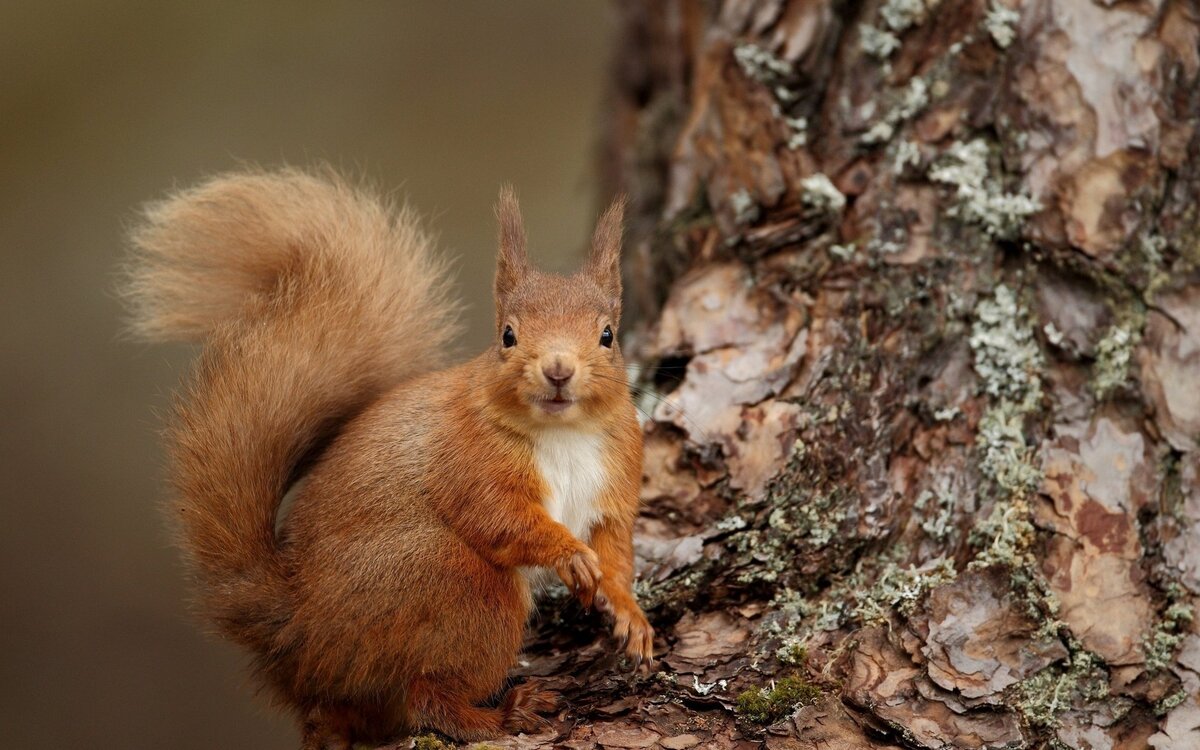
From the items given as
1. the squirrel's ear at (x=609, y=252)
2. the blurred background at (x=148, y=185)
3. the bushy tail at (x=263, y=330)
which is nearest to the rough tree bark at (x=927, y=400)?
the squirrel's ear at (x=609, y=252)

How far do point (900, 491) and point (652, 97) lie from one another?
6.71 ft

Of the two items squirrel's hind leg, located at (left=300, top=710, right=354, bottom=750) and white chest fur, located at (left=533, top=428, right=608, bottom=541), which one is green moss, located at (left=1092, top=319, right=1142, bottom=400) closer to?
white chest fur, located at (left=533, top=428, right=608, bottom=541)

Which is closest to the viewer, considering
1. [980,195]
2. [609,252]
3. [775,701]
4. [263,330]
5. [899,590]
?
[775,701]

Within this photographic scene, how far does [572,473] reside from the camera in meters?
2.52

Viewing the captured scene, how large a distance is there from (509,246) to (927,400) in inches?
40.6

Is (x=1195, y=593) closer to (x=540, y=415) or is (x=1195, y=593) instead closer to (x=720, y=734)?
(x=720, y=734)

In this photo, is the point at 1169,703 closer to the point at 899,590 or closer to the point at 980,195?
the point at 899,590

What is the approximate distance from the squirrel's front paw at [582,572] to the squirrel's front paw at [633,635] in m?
0.07

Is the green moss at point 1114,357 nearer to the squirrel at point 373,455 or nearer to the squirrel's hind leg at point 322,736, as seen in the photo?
the squirrel at point 373,455

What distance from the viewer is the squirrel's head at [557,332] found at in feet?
7.81

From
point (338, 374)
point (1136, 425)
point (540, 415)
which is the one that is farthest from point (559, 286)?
point (1136, 425)

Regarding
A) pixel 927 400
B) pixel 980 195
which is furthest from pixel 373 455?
pixel 980 195

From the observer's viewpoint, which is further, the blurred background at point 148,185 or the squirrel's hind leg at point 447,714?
the blurred background at point 148,185

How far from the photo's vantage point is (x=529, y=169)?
20.4ft
